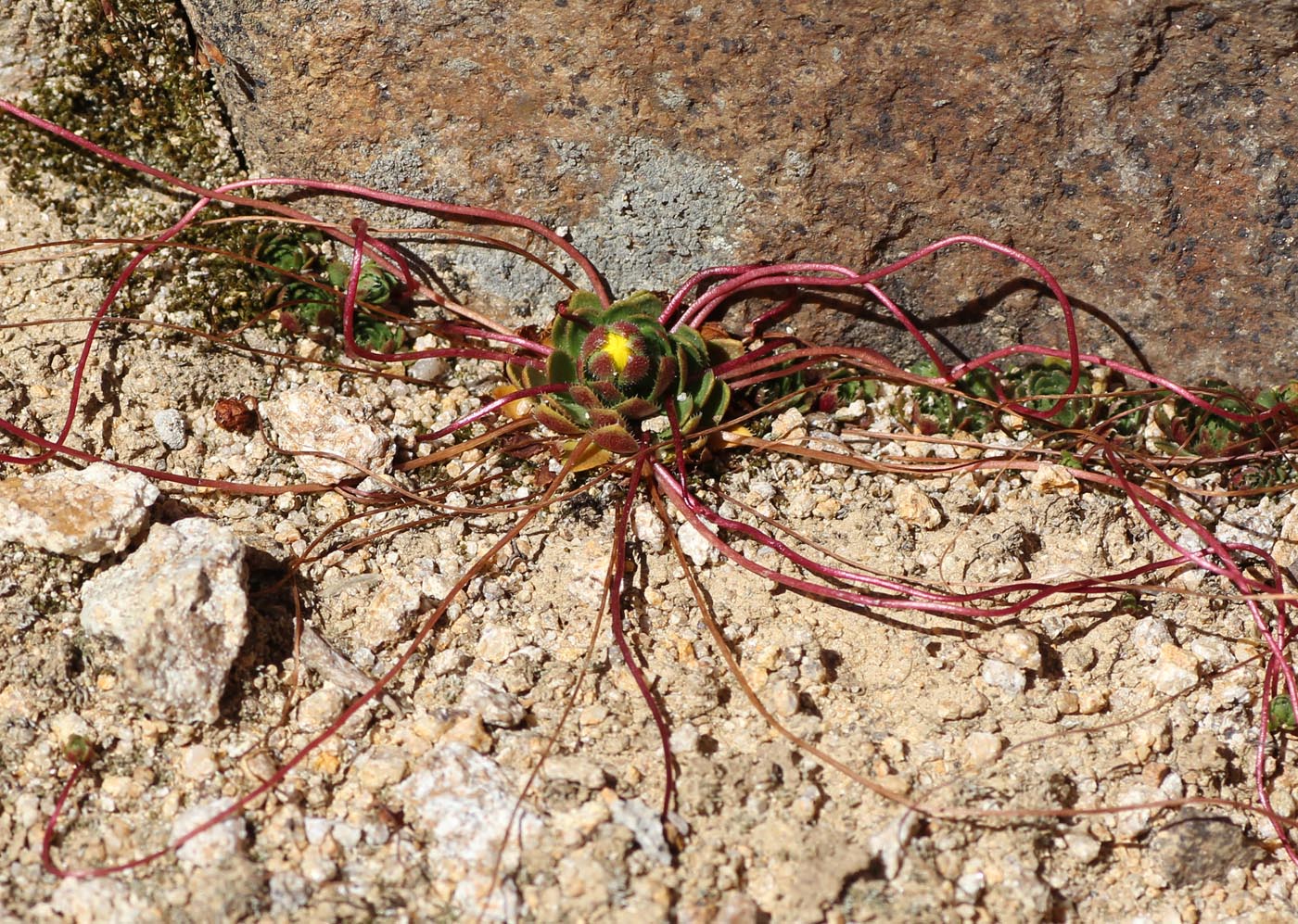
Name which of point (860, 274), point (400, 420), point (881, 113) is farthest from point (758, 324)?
point (400, 420)

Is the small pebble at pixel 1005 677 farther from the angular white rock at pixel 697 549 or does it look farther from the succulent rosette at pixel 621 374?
the succulent rosette at pixel 621 374

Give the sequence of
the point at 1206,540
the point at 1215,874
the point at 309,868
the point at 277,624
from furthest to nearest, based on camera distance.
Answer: the point at 1206,540, the point at 277,624, the point at 1215,874, the point at 309,868

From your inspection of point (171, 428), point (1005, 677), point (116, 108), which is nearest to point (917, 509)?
point (1005, 677)

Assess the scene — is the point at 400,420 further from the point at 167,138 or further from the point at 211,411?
the point at 167,138

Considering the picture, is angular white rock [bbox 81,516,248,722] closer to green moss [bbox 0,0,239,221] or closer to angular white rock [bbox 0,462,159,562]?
angular white rock [bbox 0,462,159,562]

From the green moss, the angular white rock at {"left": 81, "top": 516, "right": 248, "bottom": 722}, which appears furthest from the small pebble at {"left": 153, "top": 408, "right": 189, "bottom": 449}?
the green moss

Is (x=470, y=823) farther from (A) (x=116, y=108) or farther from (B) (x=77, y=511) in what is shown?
(A) (x=116, y=108)
